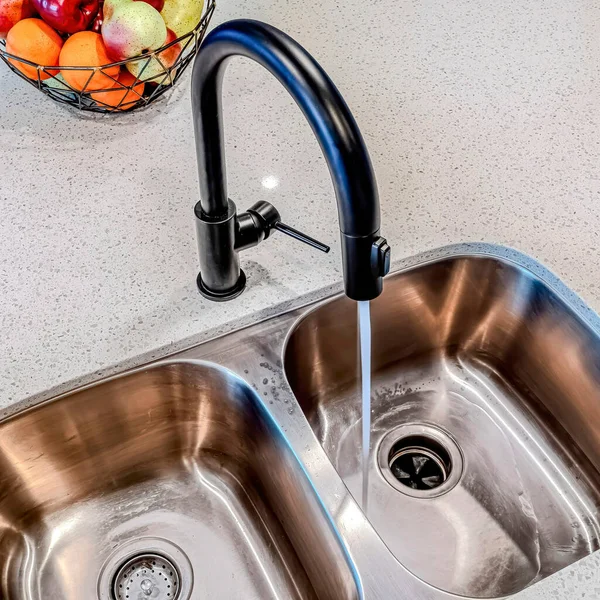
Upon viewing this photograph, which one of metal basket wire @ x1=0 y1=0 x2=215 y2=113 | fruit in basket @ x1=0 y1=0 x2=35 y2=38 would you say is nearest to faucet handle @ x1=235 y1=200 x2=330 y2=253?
metal basket wire @ x1=0 y1=0 x2=215 y2=113

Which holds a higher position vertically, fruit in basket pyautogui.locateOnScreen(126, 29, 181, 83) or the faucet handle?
fruit in basket pyautogui.locateOnScreen(126, 29, 181, 83)

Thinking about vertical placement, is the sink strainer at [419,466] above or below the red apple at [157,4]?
below

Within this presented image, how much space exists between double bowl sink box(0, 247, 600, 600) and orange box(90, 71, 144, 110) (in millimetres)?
369

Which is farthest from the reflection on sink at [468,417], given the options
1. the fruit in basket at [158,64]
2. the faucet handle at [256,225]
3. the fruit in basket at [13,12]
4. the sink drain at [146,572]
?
the fruit in basket at [13,12]

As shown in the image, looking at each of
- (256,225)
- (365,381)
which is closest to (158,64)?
(256,225)

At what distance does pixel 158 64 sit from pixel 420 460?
588mm

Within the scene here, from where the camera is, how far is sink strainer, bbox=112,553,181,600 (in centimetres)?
73

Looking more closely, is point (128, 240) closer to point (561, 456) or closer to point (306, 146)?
point (306, 146)

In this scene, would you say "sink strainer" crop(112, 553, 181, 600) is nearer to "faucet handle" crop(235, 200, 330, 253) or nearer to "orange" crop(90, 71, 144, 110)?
"faucet handle" crop(235, 200, 330, 253)

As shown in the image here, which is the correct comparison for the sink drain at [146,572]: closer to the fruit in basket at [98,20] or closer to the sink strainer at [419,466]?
the sink strainer at [419,466]

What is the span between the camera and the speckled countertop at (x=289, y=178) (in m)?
0.75

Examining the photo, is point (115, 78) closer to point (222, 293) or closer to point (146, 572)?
point (222, 293)

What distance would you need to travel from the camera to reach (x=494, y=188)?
890 mm

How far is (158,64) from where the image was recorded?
0.87 meters
